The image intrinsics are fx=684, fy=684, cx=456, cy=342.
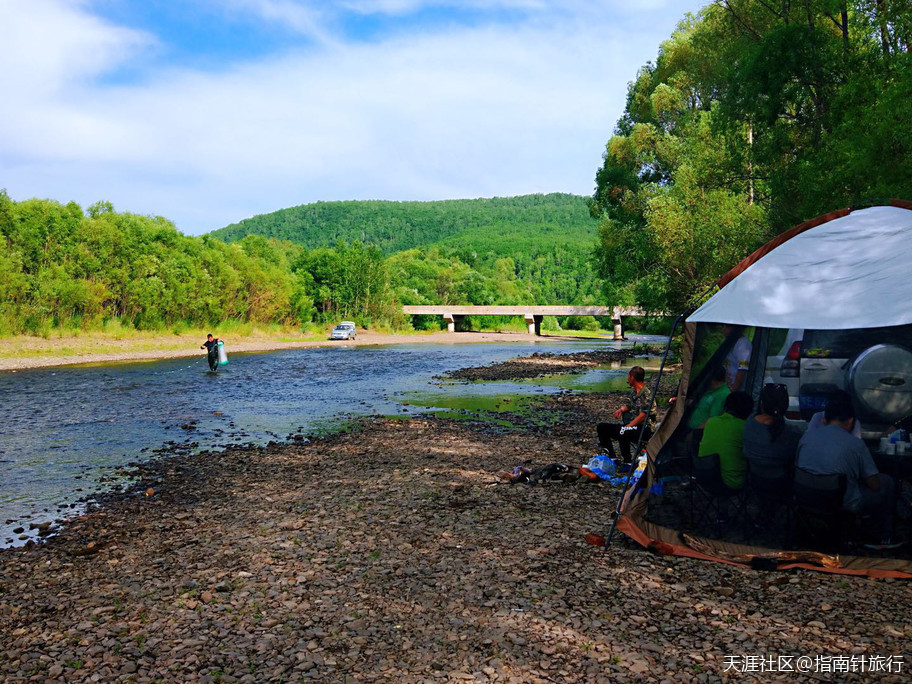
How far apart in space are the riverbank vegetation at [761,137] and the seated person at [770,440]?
15.7 ft

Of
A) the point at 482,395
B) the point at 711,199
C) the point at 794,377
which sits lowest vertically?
the point at 482,395

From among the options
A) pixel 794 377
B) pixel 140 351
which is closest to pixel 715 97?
pixel 794 377

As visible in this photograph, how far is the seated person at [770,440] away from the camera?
7.52m

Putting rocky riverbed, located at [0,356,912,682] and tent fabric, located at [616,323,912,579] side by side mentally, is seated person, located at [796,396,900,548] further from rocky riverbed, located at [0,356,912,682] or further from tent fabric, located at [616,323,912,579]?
rocky riverbed, located at [0,356,912,682]

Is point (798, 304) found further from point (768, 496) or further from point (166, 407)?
point (166, 407)

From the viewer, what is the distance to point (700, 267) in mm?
30703

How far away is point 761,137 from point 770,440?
18646mm

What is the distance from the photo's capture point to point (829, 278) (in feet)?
24.9

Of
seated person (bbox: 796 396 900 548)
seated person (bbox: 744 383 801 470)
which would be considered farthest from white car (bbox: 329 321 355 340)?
seated person (bbox: 796 396 900 548)

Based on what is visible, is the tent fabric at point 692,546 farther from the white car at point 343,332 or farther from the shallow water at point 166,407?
the white car at point 343,332

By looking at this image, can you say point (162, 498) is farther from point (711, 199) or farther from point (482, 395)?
point (711, 199)

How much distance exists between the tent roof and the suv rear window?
61 centimetres

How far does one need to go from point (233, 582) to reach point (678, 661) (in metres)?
4.27

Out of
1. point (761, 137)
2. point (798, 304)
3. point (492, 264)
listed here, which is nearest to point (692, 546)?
point (798, 304)
